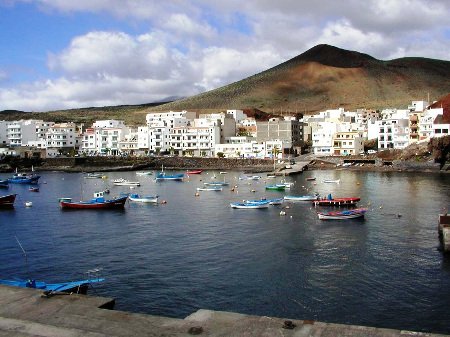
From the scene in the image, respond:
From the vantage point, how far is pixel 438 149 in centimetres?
8175

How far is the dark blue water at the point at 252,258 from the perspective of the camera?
20.2 m

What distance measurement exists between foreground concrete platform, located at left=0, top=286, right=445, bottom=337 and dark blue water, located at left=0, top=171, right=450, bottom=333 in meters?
5.41

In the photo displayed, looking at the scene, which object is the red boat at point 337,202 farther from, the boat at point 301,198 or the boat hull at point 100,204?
the boat hull at point 100,204

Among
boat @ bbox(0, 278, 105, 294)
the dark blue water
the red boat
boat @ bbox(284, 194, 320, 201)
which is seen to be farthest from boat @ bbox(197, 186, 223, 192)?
boat @ bbox(0, 278, 105, 294)

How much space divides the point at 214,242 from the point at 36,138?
4232 inches

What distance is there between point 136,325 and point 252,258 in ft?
47.5

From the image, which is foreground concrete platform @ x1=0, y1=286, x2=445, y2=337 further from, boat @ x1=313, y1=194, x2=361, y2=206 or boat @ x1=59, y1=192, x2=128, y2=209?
boat @ x1=313, y1=194, x2=361, y2=206

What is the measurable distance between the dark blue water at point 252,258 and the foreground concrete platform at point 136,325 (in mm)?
5411

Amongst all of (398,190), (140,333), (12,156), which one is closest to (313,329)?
(140,333)

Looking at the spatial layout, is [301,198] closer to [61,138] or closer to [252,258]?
[252,258]

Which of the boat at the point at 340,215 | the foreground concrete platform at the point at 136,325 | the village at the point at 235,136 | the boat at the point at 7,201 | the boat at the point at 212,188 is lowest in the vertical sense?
the boat at the point at 340,215

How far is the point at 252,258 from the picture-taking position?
2747 centimetres

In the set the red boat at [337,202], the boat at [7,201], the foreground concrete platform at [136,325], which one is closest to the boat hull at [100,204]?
the boat at [7,201]

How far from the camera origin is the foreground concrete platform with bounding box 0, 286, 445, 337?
12.8 metres
